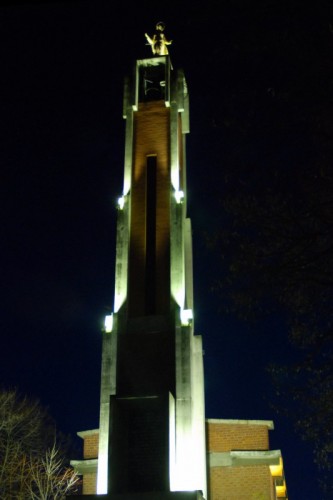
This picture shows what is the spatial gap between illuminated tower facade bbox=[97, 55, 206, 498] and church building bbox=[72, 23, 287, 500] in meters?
0.04

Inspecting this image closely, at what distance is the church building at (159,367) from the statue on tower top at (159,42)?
2436mm

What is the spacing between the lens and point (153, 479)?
60.6 ft

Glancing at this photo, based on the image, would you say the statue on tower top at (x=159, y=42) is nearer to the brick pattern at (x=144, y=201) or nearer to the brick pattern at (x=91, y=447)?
the brick pattern at (x=144, y=201)

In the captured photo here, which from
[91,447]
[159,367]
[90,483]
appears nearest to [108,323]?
[159,367]

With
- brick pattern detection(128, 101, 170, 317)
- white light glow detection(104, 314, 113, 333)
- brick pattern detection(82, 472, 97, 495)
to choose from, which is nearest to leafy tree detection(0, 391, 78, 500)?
brick pattern detection(82, 472, 97, 495)

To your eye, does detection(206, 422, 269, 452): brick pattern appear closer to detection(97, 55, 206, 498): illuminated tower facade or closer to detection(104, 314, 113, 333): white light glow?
detection(97, 55, 206, 498): illuminated tower facade

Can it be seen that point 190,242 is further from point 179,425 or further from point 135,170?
point 179,425

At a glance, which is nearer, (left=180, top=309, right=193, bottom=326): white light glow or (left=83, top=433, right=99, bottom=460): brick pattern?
(left=180, top=309, right=193, bottom=326): white light glow

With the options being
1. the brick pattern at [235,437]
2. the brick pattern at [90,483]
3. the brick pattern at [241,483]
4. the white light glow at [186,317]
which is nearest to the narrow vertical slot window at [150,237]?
the white light glow at [186,317]

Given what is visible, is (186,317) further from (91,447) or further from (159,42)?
(159,42)

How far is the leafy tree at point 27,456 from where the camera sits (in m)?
26.8

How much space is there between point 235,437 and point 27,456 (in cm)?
1379

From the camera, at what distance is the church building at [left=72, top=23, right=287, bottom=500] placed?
18.8 m

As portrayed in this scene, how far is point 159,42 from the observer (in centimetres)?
3066
